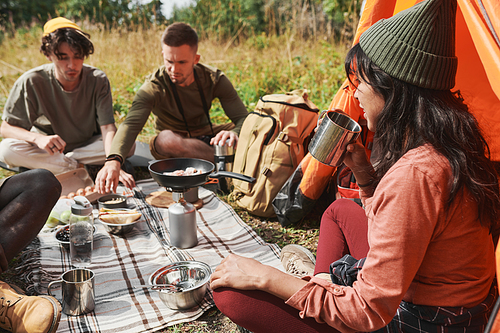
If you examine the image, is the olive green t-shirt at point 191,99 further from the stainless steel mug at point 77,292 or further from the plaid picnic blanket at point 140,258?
the stainless steel mug at point 77,292

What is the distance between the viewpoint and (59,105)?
4.01 meters

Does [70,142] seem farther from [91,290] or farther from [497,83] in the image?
[497,83]

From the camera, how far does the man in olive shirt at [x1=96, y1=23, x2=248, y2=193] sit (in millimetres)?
3900

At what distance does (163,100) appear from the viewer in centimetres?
427

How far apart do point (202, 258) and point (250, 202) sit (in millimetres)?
856

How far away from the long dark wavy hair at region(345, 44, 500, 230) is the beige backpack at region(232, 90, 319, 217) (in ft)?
6.76

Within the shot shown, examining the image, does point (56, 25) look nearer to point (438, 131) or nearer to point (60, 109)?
point (60, 109)

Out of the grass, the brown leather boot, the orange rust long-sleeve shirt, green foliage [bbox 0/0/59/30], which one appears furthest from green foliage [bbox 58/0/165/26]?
the orange rust long-sleeve shirt

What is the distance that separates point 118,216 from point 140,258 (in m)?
0.45

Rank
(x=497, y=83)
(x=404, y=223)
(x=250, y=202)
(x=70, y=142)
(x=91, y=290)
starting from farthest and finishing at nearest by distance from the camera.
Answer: (x=70, y=142), (x=250, y=202), (x=91, y=290), (x=497, y=83), (x=404, y=223)

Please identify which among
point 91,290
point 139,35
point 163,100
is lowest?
point 91,290

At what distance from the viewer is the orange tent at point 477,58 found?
1.59 metres

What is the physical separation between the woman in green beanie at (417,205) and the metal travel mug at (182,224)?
151 cm

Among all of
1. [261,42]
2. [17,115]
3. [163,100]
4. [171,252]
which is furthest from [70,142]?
[261,42]
